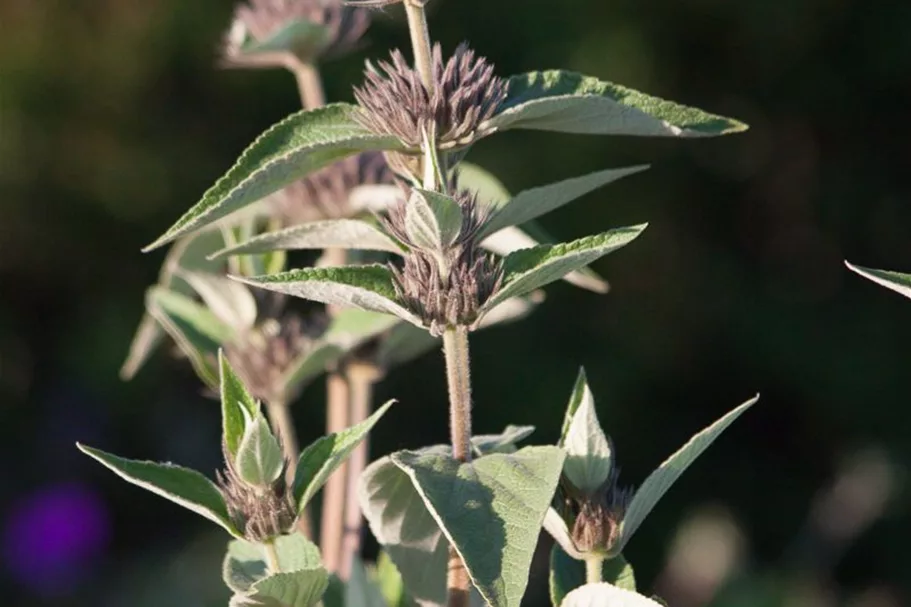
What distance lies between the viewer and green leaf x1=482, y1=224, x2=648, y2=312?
16.0 inches

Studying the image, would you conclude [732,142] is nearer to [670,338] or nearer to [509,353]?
[670,338]

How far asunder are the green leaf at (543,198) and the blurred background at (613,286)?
183cm

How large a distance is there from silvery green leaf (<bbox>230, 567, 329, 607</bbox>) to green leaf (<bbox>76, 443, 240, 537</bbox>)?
0.08 ft

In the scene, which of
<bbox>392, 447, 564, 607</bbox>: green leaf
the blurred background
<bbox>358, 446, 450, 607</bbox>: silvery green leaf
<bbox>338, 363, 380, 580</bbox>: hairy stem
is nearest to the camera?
<bbox>392, 447, 564, 607</bbox>: green leaf

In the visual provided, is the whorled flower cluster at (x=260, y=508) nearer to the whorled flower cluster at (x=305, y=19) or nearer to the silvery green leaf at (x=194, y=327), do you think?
the silvery green leaf at (x=194, y=327)

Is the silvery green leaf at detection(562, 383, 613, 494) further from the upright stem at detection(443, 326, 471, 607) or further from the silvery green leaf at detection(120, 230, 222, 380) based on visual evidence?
the silvery green leaf at detection(120, 230, 222, 380)

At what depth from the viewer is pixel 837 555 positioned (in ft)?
8.38

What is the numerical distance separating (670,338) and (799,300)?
1.04 feet

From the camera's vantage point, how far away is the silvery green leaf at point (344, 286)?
16.2 inches

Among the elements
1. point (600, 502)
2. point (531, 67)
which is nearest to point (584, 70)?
point (531, 67)

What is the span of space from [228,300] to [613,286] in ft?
7.29

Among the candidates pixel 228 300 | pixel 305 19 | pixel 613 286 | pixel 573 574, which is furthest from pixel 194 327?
pixel 613 286

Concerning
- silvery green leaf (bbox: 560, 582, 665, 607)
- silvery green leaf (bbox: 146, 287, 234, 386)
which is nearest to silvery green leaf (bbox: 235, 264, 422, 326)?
silvery green leaf (bbox: 560, 582, 665, 607)

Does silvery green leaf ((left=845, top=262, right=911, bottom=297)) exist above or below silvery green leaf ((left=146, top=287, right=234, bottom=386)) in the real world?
above
